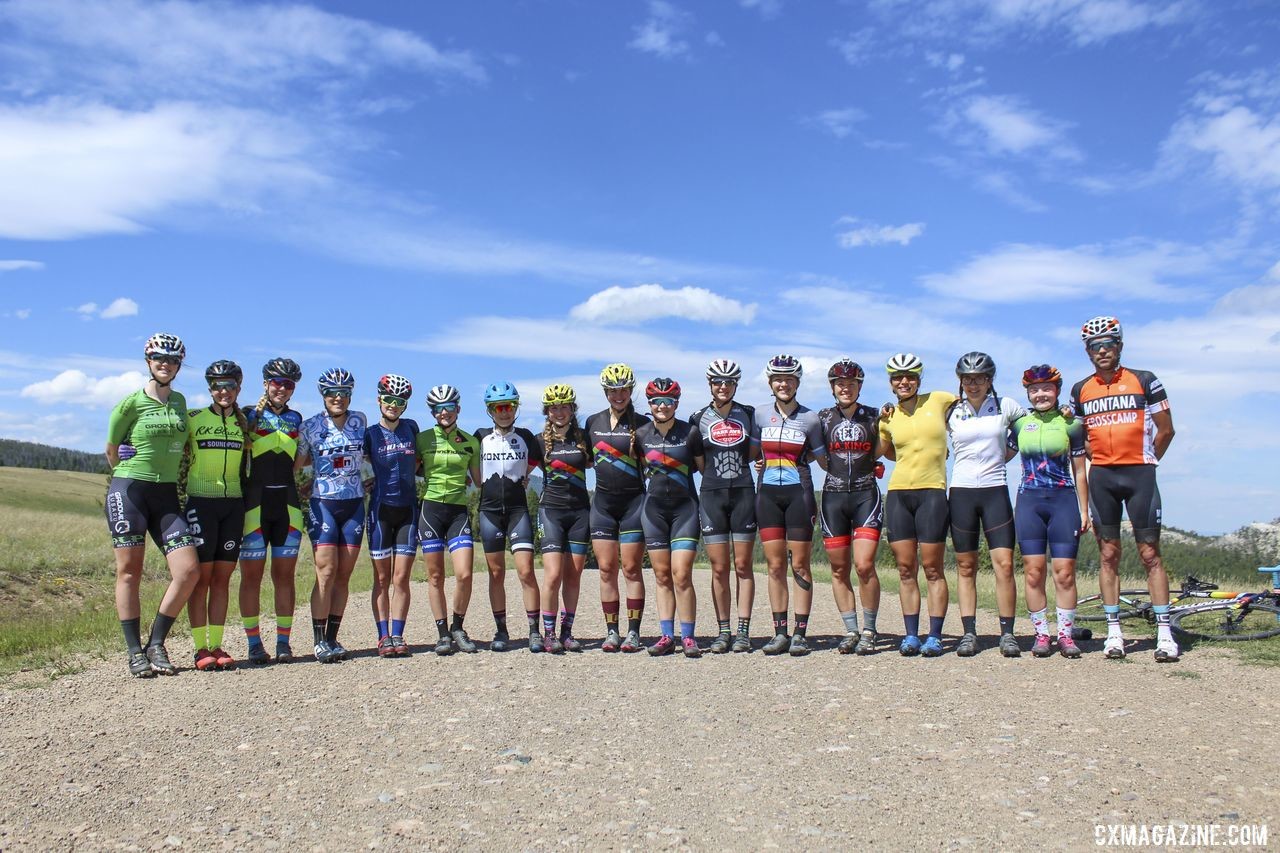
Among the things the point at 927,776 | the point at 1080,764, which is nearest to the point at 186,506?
the point at 927,776

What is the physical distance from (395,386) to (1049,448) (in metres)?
6.35

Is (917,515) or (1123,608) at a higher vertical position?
(917,515)

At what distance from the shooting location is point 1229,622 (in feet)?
31.5

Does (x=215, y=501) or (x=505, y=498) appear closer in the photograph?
(x=215, y=501)

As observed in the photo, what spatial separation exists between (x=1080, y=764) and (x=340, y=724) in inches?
187

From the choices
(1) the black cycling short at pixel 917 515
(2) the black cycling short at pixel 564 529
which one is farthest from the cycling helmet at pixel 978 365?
(2) the black cycling short at pixel 564 529

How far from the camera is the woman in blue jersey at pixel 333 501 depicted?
Answer: 8.88 m

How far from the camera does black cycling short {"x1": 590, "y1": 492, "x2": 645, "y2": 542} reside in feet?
30.1

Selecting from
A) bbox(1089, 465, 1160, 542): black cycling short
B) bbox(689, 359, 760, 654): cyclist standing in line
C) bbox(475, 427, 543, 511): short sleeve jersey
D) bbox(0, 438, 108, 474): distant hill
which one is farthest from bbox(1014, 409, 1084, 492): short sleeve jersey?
bbox(0, 438, 108, 474): distant hill

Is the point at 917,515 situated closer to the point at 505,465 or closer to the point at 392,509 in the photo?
the point at 505,465

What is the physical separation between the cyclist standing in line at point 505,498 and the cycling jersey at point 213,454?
2.32m

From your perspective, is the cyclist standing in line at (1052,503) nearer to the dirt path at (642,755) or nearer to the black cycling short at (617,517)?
the dirt path at (642,755)

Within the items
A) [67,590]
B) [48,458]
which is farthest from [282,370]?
[48,458]

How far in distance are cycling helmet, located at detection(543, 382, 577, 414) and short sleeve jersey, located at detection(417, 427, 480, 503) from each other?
98 cm
